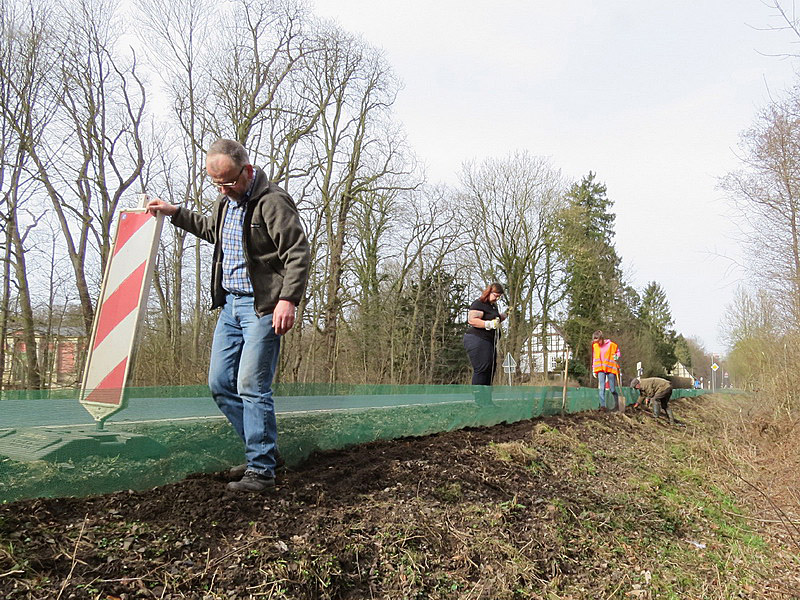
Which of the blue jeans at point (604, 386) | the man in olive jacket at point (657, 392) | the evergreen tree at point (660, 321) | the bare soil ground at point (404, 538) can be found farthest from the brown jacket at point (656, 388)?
the evergreen tree at point (660, 321)

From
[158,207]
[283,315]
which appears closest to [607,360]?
[283,315]

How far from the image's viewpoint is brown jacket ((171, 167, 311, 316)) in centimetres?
303

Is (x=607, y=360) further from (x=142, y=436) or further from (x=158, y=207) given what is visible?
(x=142, y=436)

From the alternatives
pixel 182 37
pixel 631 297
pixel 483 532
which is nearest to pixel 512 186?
pixel 631 297

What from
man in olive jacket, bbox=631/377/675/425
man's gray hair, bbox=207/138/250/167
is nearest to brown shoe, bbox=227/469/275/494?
man's gray hair, bbox=207/138/250/167

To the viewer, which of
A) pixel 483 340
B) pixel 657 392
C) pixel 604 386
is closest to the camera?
pixel 483 340

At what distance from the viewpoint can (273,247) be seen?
3.15 m

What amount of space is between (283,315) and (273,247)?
432 mm

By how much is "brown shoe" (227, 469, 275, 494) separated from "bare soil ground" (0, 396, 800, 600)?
0.05 metres

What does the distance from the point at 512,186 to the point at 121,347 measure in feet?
87.9

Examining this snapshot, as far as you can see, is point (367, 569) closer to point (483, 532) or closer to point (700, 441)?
point (483, 532)

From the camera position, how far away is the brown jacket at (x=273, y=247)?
3.03 metres

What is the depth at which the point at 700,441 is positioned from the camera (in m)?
8.22

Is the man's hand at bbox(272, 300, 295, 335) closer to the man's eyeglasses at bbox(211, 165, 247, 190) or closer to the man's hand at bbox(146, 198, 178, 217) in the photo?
the man's eyeglasses at bbox(211, 165, 247, 190)
